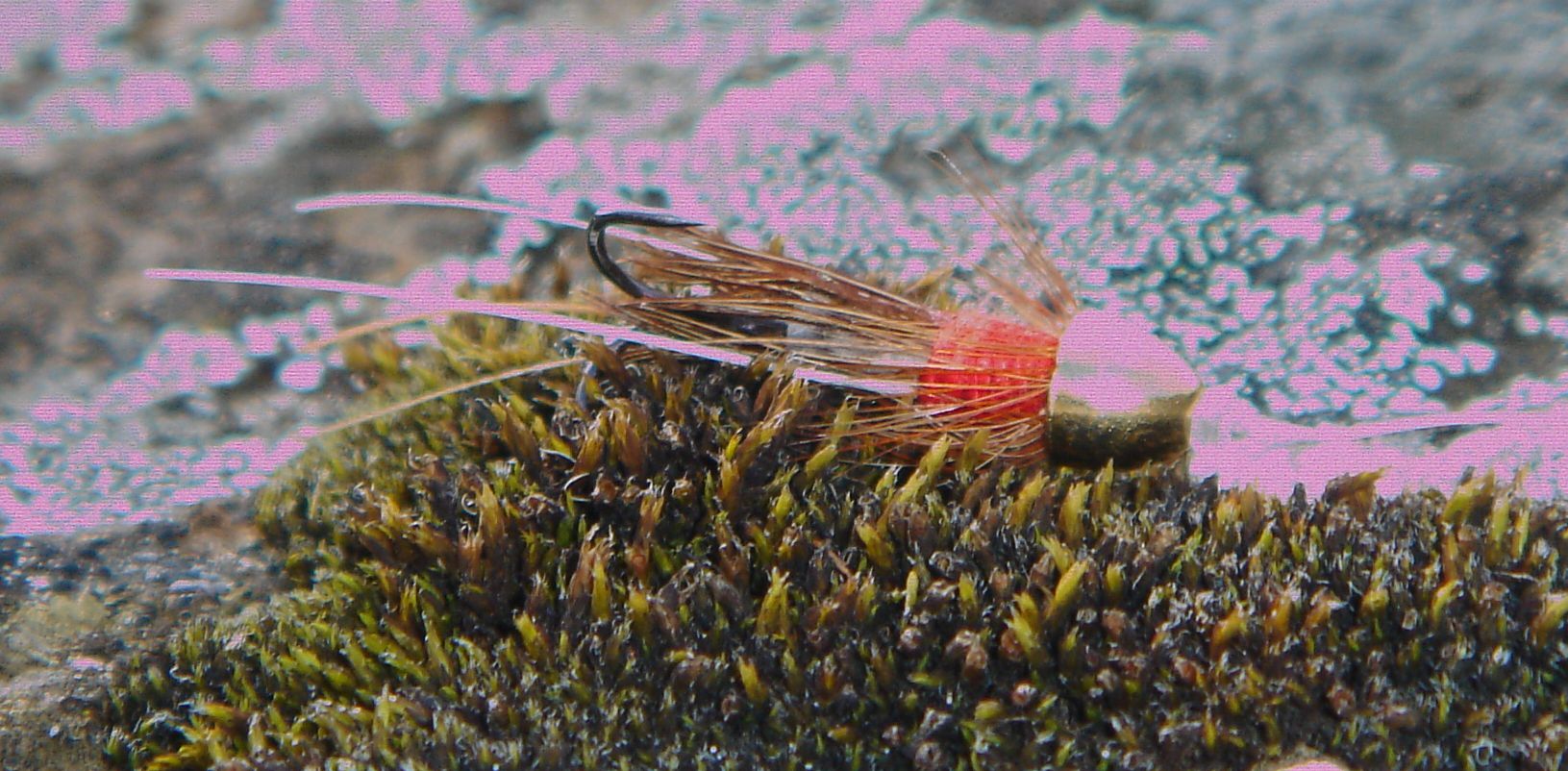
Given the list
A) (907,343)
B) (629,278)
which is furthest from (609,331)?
(907,343)

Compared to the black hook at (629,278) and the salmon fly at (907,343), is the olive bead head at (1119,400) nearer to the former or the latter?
the salmon fly at (907,343)

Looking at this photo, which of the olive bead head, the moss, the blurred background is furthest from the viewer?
the blurred background

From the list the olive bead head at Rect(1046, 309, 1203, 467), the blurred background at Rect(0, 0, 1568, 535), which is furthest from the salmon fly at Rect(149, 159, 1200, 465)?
the blurred background at Rect(0, 0, 1568, 535)

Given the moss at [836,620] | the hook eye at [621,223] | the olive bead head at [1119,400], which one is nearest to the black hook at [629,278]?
the hook eye at [621,223]

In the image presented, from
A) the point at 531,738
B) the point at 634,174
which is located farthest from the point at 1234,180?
the point at 531,738

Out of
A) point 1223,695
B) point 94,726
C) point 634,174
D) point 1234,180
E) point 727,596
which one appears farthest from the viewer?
point 634,174

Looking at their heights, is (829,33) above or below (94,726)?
above

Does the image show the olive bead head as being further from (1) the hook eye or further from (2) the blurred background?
(1) the hook eye

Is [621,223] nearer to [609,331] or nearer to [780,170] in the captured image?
[609,331]

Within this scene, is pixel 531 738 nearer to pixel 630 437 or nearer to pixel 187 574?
pixel 630 437
